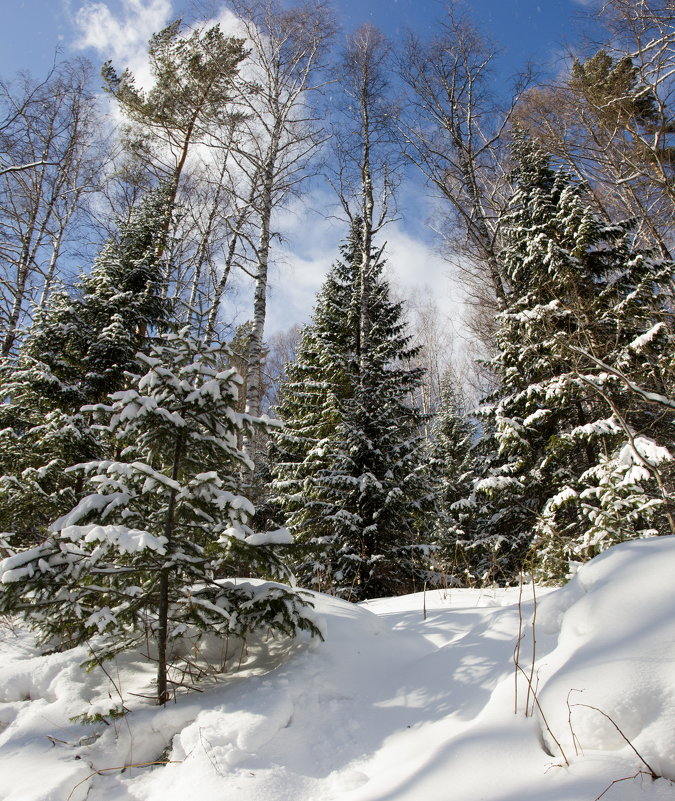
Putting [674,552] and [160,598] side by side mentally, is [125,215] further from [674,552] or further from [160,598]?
[674,552]

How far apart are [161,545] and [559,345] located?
253 inches

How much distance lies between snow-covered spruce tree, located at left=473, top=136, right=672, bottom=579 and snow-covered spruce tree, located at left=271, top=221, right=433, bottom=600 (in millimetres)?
1785

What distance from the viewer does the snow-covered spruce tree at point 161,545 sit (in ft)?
8.35

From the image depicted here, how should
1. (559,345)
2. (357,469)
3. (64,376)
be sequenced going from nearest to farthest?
(64,376)
(559,345)
(357,469)

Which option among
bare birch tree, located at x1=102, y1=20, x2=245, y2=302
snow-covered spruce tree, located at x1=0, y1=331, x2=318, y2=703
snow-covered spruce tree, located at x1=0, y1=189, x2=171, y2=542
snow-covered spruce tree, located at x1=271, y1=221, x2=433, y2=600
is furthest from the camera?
bare birch tree, located at x1=102, y1=20, x2=245, y2=302

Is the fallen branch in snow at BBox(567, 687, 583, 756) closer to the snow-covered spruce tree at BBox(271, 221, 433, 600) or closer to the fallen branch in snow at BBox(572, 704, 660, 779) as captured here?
the fallen branch in snow at BBox(572, 704, 660, 779)

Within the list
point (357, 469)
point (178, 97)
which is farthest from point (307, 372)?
point (178, 97)

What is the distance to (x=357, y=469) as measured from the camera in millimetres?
8438

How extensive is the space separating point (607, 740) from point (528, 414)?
7.57 m

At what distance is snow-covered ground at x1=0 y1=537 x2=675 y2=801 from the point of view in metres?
1.63

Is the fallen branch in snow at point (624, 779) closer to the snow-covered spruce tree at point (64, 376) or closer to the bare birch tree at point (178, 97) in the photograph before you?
the snow-covered spruce tree at point (64, 376)

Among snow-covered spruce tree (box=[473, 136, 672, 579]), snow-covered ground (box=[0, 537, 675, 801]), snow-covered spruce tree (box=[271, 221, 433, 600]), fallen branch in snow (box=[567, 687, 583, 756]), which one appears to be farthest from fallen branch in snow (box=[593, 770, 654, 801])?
snow-covered spruce tree (box=[473, 136, 672, 579])

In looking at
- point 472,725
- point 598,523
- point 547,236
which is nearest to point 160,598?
point 472,725

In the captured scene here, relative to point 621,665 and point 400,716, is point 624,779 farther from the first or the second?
point 400,716
